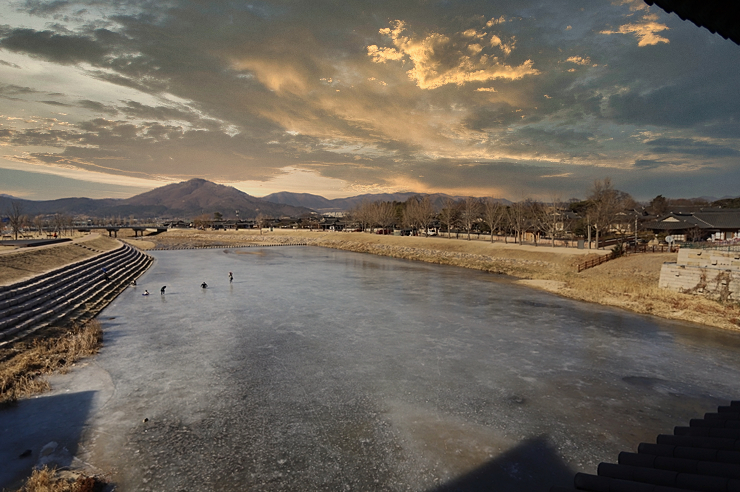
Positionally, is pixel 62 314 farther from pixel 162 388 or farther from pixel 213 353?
pixel 162 388

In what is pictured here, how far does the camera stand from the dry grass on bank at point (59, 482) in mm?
7207

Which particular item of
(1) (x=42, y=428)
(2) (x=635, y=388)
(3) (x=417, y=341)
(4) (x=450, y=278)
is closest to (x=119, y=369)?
(1) (x=42, y=428)

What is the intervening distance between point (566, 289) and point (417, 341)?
777 inches

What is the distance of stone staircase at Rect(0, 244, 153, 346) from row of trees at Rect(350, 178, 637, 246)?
179 ft

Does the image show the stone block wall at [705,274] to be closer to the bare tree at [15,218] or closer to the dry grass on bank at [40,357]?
the dry grass on bank at [40,357]

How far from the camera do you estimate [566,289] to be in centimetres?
3039

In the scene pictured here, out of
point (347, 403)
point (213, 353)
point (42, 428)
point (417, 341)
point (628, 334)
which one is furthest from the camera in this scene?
point (628, 334)

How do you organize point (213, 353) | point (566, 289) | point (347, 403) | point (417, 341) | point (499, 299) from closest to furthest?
point (347, 403)
point (213, 353)
point (417, 341)
point (499, 299)
point (566, 289)

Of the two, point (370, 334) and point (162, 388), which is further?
point (370, 334)

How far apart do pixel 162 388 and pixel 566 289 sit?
31.0 m

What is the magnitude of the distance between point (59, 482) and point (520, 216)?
6766cm

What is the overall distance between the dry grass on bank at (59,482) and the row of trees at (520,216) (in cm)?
5495

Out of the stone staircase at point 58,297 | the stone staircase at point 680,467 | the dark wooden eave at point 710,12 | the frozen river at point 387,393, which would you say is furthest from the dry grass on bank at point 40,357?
the dark wooden eave at point 710,12

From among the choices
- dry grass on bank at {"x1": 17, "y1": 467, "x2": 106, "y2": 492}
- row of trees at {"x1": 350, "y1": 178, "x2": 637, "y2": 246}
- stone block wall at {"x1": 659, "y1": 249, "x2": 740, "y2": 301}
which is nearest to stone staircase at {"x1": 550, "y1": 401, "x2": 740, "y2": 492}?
dry grass on bank at {"x1": 17, "y1": 467, "x2": 106, "y2": 492}
